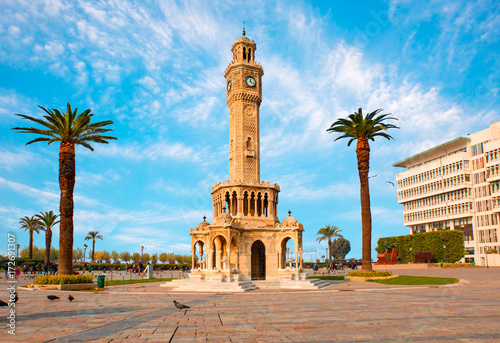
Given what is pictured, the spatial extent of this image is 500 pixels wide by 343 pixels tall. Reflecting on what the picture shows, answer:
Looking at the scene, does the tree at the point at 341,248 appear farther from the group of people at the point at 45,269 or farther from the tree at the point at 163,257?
the group of people at the point at 45,269

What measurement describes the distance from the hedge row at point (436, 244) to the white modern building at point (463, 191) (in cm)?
580

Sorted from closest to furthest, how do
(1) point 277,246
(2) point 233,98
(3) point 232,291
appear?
(3) point 232,291 < (1) point 277,246 < (2) point 233,98

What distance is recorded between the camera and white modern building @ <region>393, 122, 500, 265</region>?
238 feet

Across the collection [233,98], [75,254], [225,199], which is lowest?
[75,254]

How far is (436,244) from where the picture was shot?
71.5 m

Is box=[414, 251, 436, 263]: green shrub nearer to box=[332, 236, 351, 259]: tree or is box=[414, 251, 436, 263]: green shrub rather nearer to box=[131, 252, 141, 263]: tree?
box=[131, 252, 141, 263]: tree

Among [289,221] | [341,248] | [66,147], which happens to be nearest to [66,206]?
[66,147]

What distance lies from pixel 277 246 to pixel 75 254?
104070 millimetres

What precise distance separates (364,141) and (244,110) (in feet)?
43.0

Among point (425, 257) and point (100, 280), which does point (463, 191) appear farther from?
point (100, 280)

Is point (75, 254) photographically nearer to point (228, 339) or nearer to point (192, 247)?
point (192, 247)

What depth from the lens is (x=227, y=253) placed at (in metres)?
33.4

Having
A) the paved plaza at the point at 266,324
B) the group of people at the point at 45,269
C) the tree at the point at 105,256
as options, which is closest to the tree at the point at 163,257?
the tree at the point at 105,256

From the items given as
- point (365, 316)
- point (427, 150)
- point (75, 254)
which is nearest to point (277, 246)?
point (365, 316)
